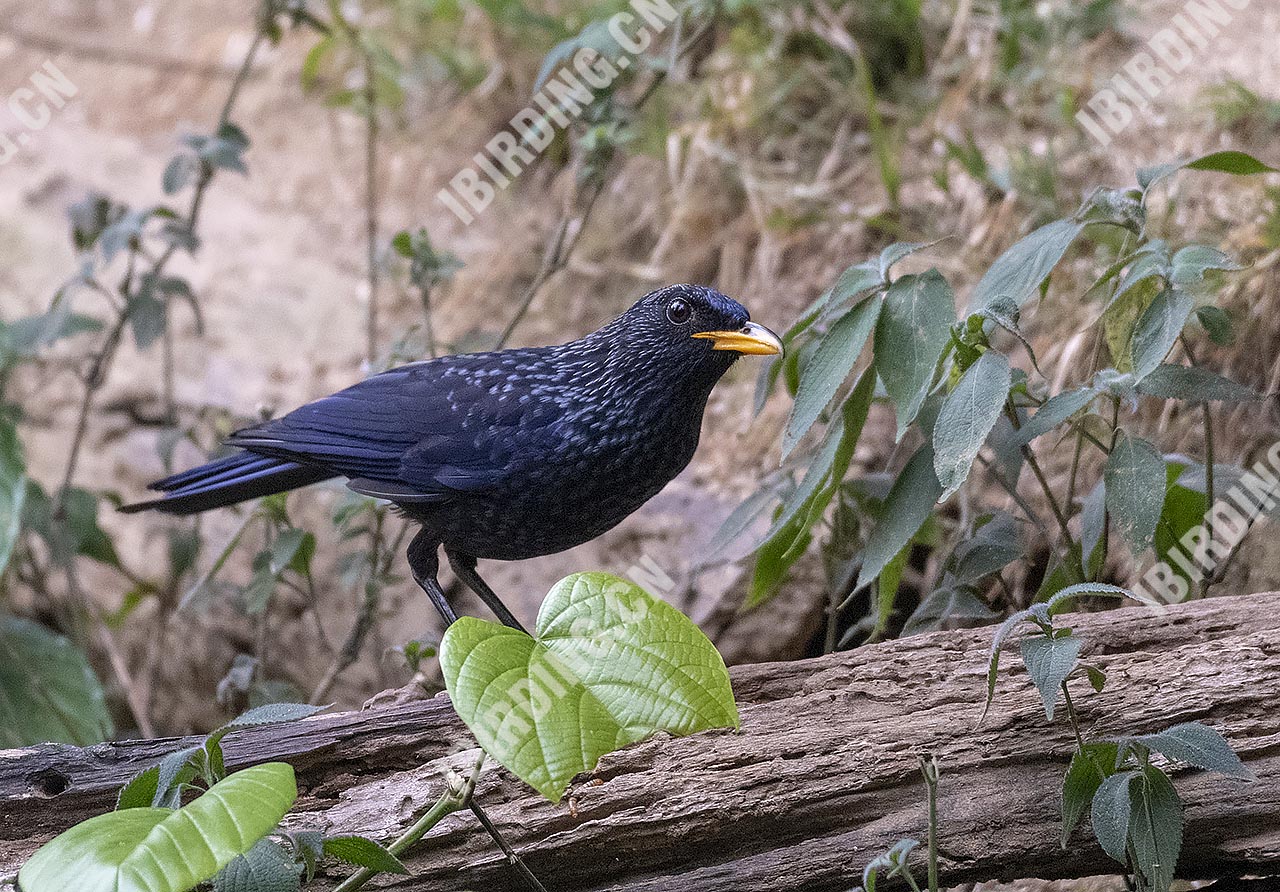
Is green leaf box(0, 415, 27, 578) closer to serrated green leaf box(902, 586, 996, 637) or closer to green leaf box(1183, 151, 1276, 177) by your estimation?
serrated green leaf box(902, 586, 996, 637)

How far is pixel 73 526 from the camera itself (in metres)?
4.34

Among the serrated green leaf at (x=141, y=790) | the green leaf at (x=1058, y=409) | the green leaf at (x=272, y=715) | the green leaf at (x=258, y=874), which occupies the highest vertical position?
the green leaf at (x=1058, y=409)

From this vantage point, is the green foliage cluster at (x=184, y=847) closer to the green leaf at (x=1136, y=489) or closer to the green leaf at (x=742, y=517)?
the green leaf at (x=742, y=517)

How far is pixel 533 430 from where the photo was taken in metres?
3.02

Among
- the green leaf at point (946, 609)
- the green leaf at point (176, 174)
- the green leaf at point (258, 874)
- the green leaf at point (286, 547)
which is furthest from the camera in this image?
the green leaf at point (176, 174)

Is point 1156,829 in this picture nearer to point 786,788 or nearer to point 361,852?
point 786,788

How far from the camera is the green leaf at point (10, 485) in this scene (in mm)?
3928

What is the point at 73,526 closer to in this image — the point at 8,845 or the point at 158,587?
the point at 158,587

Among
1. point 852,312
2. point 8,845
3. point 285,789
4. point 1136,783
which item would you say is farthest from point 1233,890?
point 8,845

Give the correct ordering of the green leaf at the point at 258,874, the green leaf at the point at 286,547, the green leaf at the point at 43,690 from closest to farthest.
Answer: the green leaf at the point at 258,874 < the green leaf at the point at 286,547 < the green leaf at the point at 43,690

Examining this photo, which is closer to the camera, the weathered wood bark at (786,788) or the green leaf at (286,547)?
the weathered wood bark at (786,788)

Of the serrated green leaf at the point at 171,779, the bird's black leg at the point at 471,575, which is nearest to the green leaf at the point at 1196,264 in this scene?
the bird's black leg at the point at 471,575

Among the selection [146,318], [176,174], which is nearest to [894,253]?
[176,174]

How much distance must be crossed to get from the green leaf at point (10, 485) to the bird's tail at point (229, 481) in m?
Answer: 0.79
